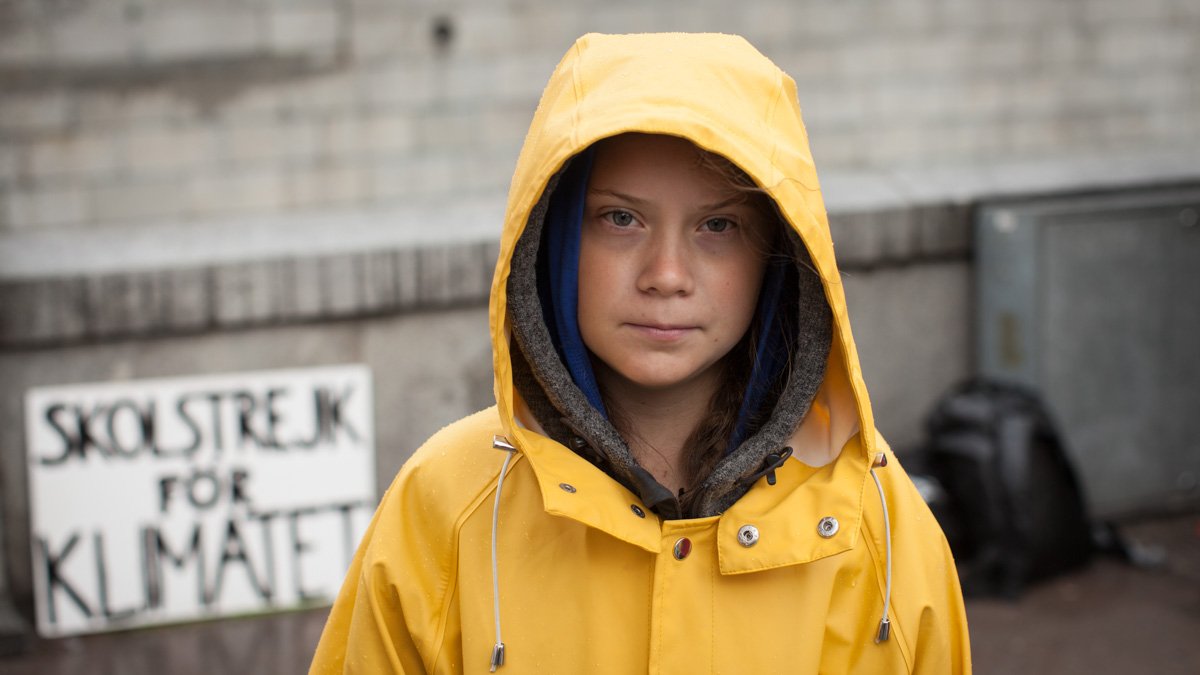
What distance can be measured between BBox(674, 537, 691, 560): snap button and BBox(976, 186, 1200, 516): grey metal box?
3883 millimetres

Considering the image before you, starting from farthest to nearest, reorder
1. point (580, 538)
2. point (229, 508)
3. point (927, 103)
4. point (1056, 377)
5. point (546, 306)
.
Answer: point (927, 103)
point (1056, 377)
point (229, 508)
point (546, 306)
point (580, 538)

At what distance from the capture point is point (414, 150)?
5.14 m

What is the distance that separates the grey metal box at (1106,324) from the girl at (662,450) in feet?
11.9

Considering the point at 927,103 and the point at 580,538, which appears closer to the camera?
the point at 580,538

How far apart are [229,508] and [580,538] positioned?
122 inches

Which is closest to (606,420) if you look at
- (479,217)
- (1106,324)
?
(479,217)

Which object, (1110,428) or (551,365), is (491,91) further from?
(551,365)

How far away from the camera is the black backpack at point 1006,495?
489 cm

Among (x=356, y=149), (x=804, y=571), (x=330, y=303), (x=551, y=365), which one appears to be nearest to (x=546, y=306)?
(x=551, y=365)

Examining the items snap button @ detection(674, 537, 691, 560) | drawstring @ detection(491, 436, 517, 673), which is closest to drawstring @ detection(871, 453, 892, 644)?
snap button @ detection(674, 537, 691, 560)

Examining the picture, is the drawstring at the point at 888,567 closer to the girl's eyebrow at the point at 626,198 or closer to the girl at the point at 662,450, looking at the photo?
the girl at the point at 662,450

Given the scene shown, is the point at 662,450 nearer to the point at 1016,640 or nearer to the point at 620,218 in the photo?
the point at 620,218

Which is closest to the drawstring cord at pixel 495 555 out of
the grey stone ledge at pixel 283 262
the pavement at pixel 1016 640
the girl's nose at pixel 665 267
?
the girl's nose at pixel 665 267

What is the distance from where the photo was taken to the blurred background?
4.55 meters
